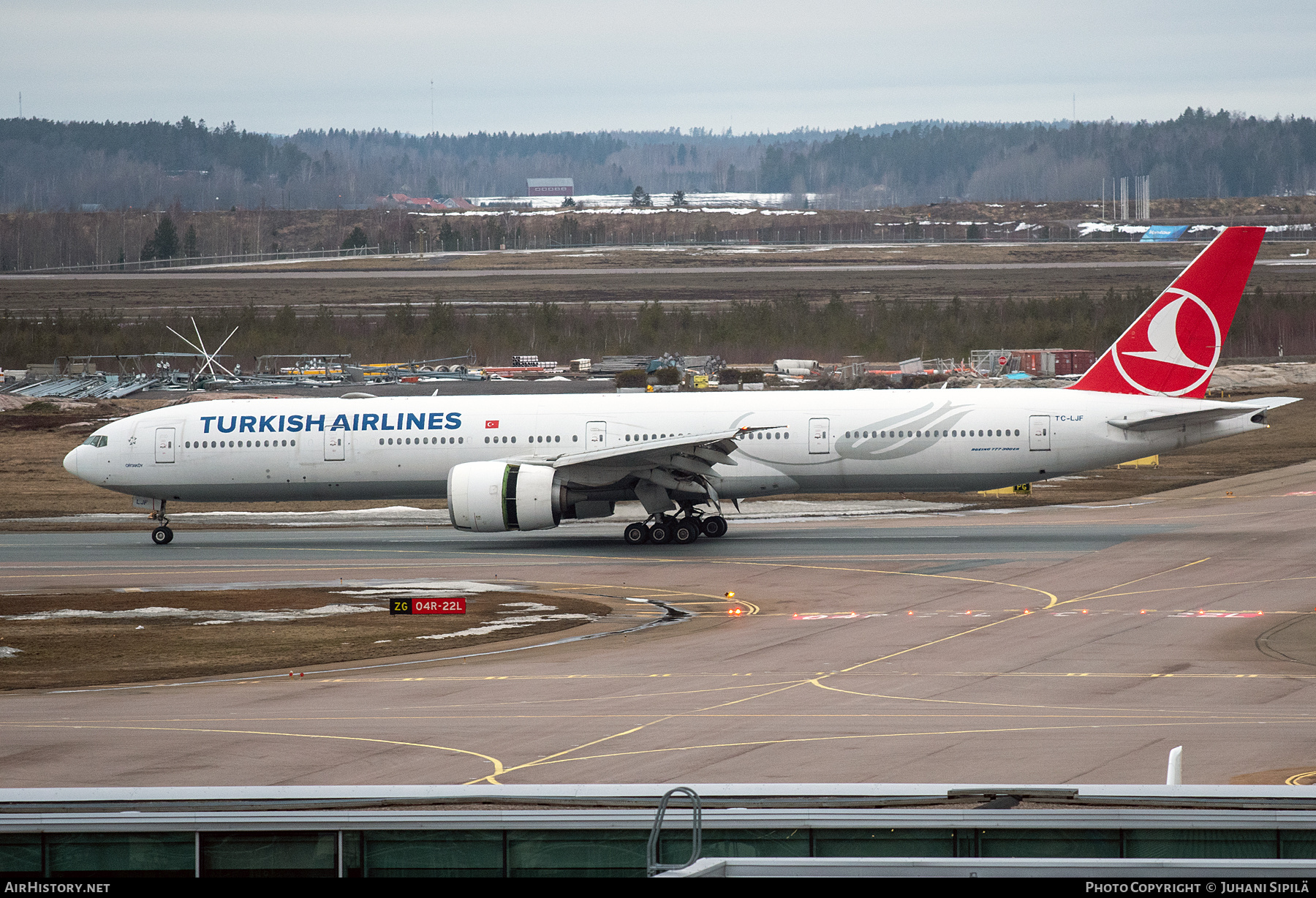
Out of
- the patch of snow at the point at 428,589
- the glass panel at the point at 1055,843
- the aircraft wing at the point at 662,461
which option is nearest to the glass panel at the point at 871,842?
the glass panel at the point at 1055,843

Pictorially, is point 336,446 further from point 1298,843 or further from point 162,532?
point 1298,843

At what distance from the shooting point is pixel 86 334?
327 ft

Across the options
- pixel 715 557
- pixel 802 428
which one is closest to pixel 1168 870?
pixel 715 557

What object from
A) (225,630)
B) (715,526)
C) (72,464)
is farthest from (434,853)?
(72,464)

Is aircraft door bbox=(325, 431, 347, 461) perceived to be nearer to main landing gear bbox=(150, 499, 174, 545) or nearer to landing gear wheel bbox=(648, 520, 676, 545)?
main landing gear bbox=(150, 499, 174, 545)

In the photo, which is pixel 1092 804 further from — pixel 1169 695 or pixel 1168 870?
pixel 1169 695

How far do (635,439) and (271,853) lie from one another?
29934 millimetres

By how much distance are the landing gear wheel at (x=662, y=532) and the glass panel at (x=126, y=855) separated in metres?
29.7

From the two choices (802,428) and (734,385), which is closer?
(802,428)

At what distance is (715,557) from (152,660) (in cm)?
1558

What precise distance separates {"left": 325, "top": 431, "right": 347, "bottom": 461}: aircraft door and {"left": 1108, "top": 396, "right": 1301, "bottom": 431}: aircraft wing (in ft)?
71.8

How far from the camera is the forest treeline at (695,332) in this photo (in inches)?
3620

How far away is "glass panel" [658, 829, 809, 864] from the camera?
28.4 feet

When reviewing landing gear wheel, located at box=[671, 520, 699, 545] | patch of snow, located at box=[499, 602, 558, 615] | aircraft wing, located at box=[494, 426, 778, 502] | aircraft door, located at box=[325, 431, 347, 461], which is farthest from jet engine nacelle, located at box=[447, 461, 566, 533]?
patch of snow, located at box=[499, 602, 558, 615]
